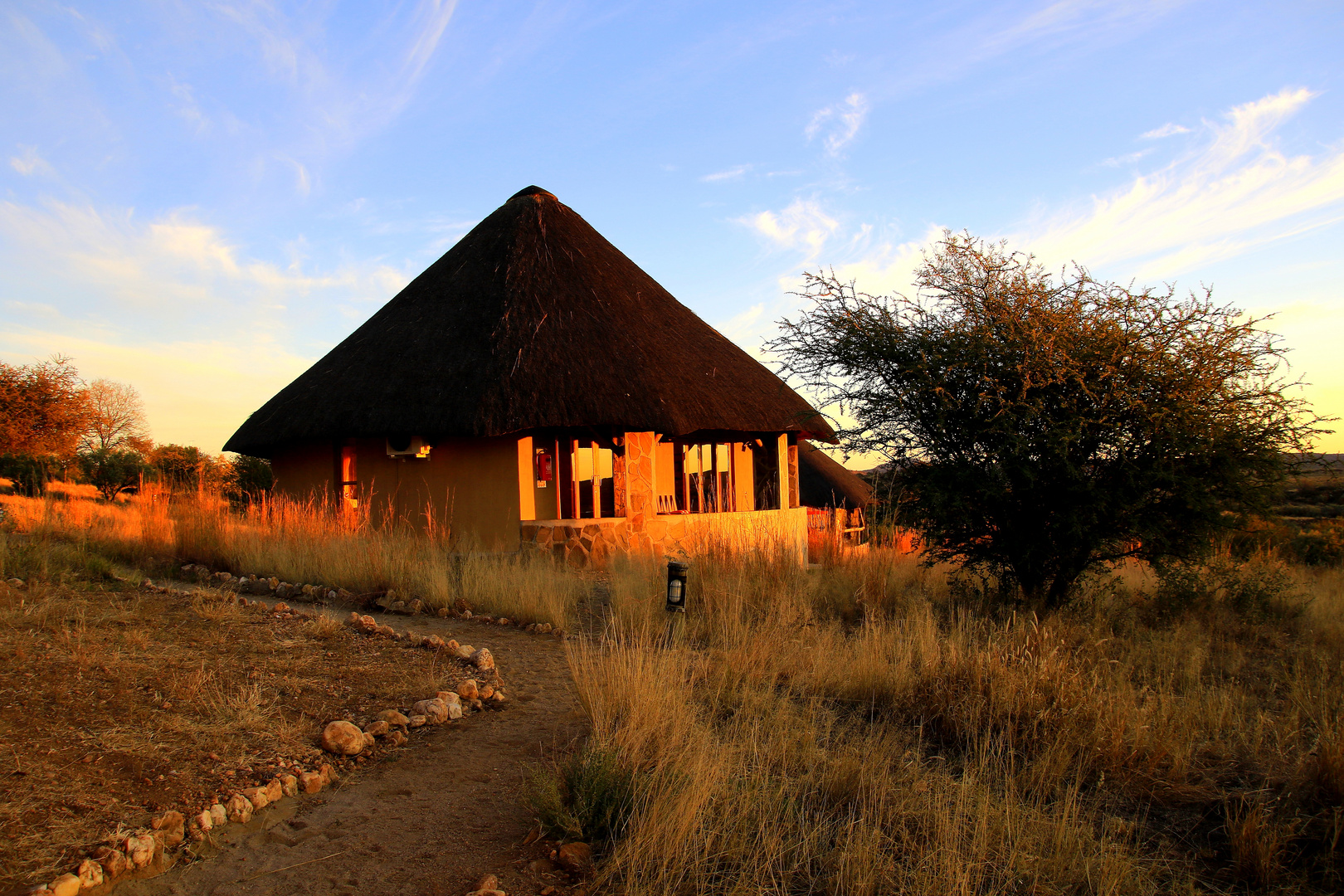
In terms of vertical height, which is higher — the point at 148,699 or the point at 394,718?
the point at 148,699

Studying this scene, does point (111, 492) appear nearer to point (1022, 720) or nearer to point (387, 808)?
point (387, 808)

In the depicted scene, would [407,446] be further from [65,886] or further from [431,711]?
[65,886]

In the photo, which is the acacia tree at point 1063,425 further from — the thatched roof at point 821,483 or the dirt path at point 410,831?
the thatched roof at point 821,483

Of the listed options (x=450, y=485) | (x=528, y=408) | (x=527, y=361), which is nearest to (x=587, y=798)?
(x=528, y=408)

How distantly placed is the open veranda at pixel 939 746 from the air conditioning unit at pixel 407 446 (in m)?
4.66

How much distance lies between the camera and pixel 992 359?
6.54 metres

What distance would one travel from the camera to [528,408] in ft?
35.2

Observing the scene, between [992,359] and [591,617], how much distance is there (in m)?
3.87

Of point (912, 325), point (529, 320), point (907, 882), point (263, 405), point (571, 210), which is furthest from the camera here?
point (571, 210)

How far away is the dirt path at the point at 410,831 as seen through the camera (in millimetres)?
2588

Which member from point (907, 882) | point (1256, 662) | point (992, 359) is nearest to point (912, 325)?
point (992, 359)

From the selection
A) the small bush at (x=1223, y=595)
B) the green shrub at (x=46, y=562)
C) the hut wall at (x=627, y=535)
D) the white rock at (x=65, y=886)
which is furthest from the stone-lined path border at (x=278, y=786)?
the small bush at (x=1223, y=595)

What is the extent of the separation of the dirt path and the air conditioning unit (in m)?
7.89

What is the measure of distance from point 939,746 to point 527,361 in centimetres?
854
